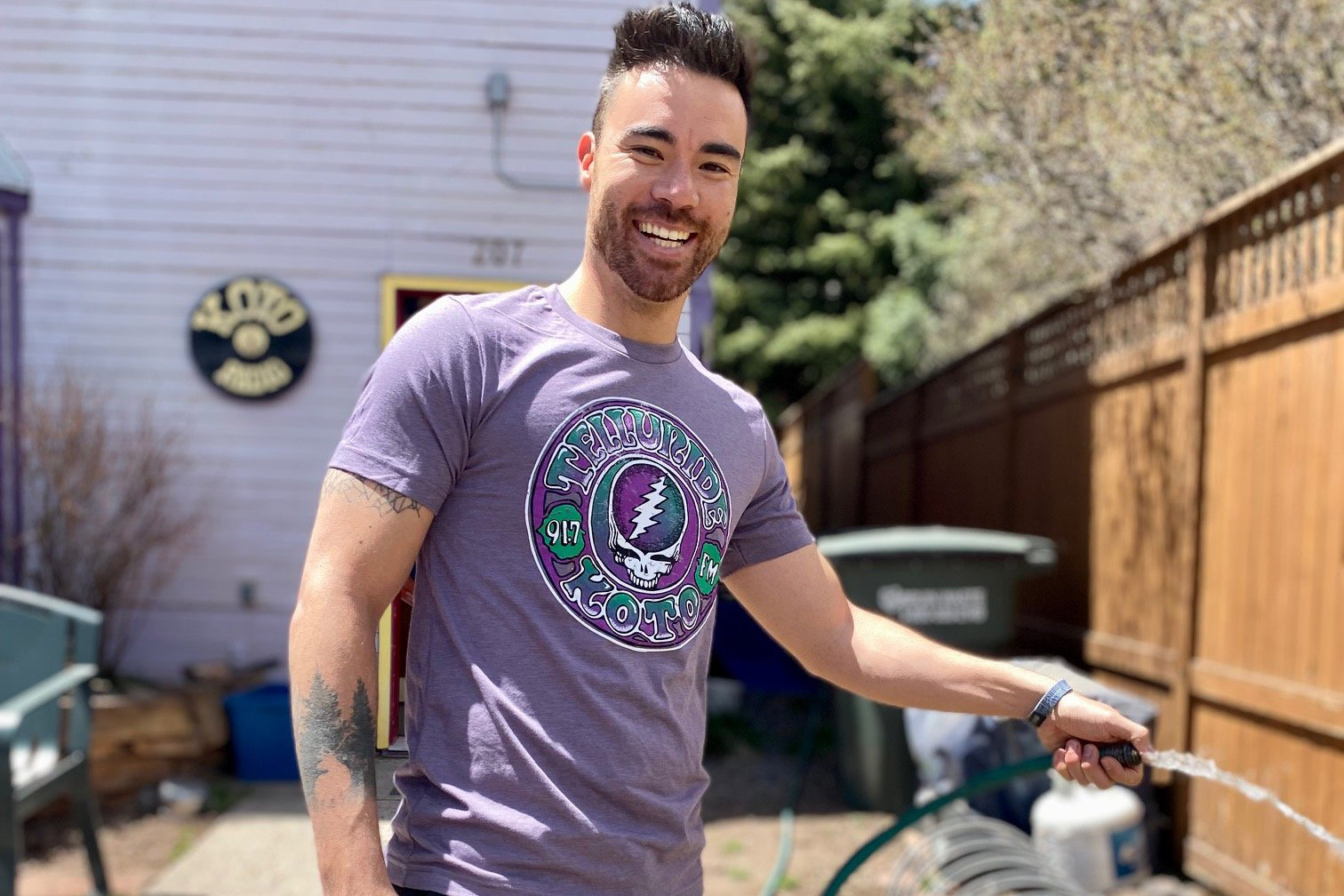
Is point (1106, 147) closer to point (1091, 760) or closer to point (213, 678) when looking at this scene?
point (1091, 760)

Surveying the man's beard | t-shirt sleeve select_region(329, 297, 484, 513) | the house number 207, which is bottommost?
t-shirt sleeve select_region(329, 297, 484, 513)

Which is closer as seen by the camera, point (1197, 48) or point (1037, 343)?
point (1197, 48)

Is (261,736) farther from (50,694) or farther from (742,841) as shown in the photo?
(742,841)

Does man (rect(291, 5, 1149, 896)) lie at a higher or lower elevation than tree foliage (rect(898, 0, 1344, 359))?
lower

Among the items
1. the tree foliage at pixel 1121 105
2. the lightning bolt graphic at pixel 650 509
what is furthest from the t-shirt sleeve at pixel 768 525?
the tree foliage at pixel 1121 105

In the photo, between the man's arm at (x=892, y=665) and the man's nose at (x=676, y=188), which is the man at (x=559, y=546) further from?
the man's arm at (x=892, y=665)

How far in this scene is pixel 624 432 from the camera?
5.53 feet

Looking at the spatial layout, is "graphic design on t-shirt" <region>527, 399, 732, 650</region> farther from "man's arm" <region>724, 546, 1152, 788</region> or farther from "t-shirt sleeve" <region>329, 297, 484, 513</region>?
"man's arm" <region>724, 546, 1152, 788</region>

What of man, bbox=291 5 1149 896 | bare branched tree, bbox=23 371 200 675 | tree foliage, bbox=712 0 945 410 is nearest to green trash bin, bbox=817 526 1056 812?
tree foliage, bbox=712 0 945 410

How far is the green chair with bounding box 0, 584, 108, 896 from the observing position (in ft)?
13.6

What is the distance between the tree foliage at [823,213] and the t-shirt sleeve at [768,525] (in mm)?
4089

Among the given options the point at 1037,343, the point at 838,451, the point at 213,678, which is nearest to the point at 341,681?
the point at 213,678

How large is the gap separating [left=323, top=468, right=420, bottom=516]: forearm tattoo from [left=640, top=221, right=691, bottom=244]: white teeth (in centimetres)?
53

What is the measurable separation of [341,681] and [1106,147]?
4.73m
